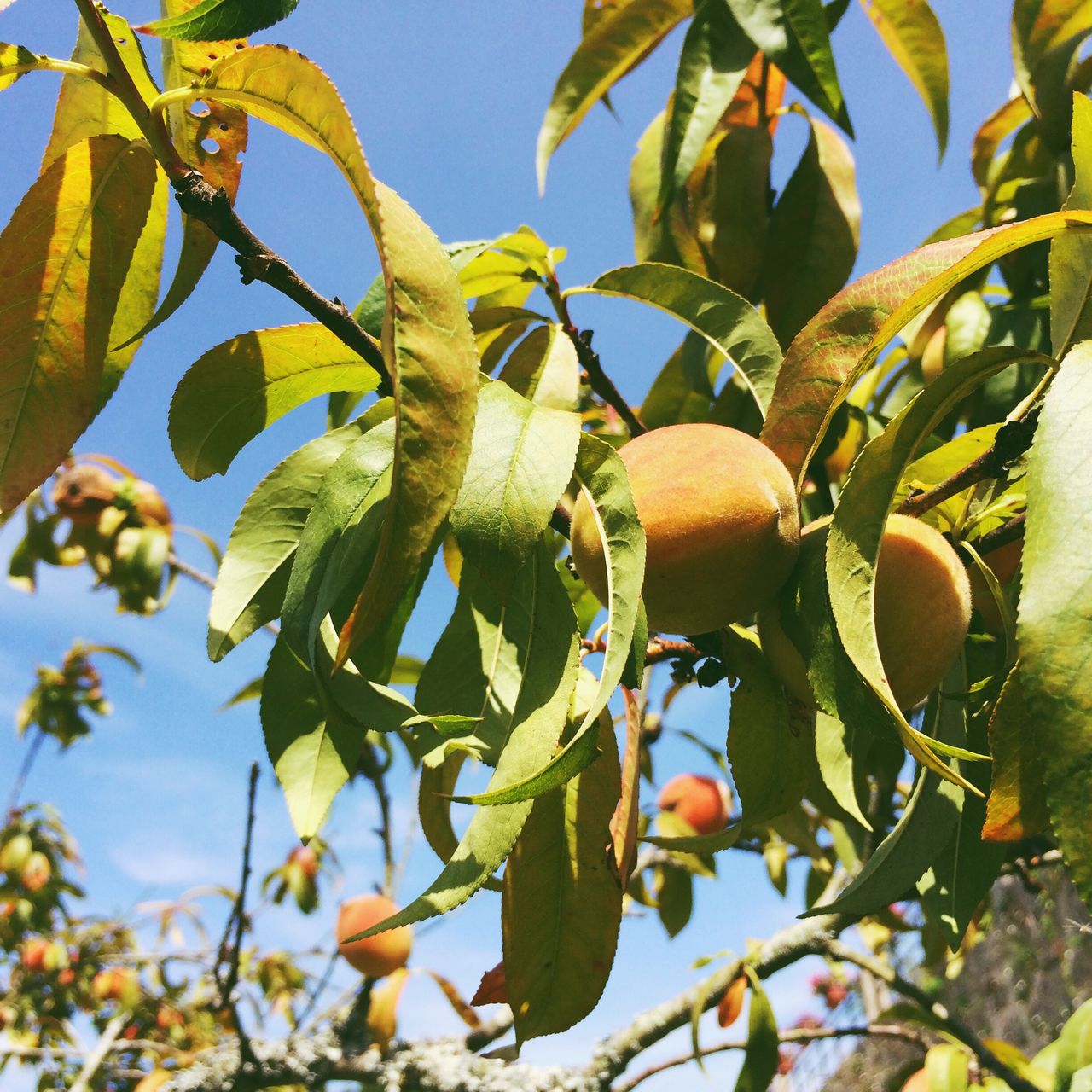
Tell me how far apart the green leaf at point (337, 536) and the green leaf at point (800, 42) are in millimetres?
888

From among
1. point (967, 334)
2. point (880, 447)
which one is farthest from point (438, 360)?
point (967, 334)

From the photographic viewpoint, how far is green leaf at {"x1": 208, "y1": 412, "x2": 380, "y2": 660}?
33.6 inches

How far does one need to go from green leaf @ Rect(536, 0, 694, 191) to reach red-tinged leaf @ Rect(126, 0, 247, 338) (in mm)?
800

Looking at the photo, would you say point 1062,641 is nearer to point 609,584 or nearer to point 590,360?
point 609,584

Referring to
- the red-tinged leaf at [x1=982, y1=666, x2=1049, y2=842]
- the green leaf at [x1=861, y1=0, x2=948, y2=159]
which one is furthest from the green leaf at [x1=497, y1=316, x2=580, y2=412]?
the green leaf at [x1=861, y1=0, x2=948, y2=159]

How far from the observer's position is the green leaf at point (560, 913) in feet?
2.56

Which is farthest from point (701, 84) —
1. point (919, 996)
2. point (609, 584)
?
point (919, 996)

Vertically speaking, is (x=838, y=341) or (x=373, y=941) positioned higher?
(x=838, y=341)

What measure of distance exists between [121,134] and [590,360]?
61cm

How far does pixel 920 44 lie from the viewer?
152 cm

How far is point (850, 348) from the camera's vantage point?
74 centimetres

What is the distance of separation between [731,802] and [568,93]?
211 cm

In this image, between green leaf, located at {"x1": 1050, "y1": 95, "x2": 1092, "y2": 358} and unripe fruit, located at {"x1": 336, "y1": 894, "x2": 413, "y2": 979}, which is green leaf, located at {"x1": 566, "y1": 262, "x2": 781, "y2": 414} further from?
unripe fruit, located at {"x1": 336, "y1": 894, "x2": 413, "y2": 979}

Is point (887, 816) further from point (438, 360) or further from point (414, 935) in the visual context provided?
point (414, 935)
